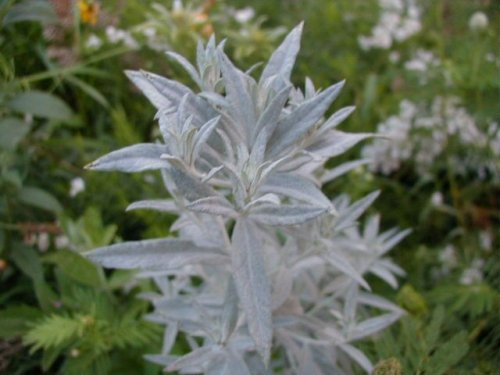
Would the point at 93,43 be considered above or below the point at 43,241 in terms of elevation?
above

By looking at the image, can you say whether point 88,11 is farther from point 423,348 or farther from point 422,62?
A: point 423,348

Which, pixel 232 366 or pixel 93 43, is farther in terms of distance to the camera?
pixel 93 43

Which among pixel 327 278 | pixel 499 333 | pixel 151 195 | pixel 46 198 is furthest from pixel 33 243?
pixel 499 333

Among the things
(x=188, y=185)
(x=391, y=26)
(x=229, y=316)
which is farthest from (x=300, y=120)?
(x=391, y=26)

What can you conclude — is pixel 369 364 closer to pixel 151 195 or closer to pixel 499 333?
pixel 499 333

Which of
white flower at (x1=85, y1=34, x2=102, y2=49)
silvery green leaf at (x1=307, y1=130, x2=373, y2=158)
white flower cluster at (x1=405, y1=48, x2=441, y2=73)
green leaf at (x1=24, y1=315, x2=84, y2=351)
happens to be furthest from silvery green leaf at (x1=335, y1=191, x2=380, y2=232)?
white flower at (x1=85, y1=34, x2=102, y2=49)

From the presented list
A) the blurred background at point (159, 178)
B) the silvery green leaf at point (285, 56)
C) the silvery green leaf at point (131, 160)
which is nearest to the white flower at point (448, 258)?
the blurred background at point (159, 178)
